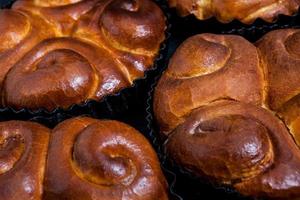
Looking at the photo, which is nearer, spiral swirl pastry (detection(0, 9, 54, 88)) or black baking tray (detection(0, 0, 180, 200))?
black baking tray (detection(0, 0, 180, 200))

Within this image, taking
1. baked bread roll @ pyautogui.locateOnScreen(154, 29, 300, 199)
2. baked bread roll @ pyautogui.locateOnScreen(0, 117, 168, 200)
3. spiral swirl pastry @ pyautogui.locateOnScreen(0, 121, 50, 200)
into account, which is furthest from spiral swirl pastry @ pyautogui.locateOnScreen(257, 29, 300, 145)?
spiral swirl pastry @ pyautogui.locateOnScreen(0, 121, 50, 200)

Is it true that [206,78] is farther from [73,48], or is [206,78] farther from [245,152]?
[73,48]

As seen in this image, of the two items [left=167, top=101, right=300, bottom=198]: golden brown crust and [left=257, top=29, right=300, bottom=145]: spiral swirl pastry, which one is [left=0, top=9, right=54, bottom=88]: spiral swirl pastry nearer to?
[left=167, top=101, right=300, bottom=198]: golden brown crust

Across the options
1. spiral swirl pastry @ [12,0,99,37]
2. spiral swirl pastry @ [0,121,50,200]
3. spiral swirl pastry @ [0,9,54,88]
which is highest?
spiral swirl pastry @ [12,0,99,37]

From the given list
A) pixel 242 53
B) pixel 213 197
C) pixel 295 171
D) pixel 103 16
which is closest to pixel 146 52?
pixel 103 16

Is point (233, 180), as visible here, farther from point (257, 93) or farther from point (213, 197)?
point (257, 93)

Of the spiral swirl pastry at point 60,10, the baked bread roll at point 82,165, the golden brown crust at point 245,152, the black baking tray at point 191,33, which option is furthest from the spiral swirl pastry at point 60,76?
the golden brown crust at point 245,152

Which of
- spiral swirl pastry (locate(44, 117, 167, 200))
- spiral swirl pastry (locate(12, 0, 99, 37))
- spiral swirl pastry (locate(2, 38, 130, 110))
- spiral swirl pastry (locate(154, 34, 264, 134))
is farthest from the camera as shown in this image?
spiral swirl pastry (locate(12, 0, 99, 37))
